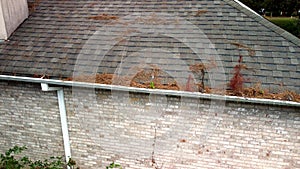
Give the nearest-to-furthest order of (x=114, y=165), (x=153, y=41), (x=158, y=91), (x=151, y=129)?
1. (x=158, y=91)
2. (x=151, y=129)
3. (x=153, y=41)
4. (x=114, y=165)

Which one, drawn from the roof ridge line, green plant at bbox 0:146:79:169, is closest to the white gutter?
the roof ridge line

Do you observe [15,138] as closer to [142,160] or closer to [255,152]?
[142,160]

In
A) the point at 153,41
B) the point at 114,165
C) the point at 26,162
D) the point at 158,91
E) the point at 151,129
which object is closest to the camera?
the point at 158,91

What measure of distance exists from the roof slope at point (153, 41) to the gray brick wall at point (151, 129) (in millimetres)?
550

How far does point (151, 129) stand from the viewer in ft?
18.4

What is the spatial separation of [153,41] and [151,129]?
1.90 meters

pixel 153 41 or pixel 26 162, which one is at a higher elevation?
pixel 153 41

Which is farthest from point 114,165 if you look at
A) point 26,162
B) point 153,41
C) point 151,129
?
point 153,41

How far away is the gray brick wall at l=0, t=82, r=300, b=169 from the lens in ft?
16.5

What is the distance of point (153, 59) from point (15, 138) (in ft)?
13.0

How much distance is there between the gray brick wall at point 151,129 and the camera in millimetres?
5035

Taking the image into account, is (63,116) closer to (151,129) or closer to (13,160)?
(13,160)

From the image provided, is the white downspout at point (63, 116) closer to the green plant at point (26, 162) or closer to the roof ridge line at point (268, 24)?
the green plant at point (26, 162)

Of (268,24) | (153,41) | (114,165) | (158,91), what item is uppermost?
(268,24)
